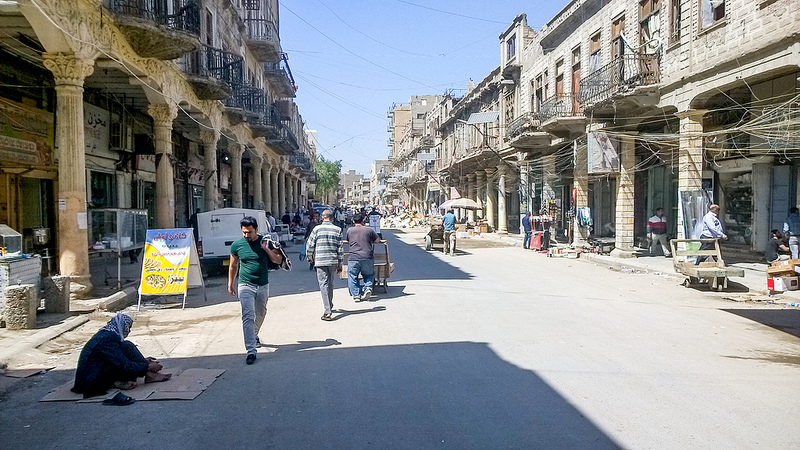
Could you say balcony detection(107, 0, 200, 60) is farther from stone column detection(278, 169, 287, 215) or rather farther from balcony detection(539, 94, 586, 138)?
stone column detection(278, 169, 287, 215)

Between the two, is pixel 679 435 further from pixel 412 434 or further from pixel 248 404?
pixel 248 404

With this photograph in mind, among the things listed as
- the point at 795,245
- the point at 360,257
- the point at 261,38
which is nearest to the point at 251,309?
the point at 360,257

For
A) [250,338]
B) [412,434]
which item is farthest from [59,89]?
[412,434]

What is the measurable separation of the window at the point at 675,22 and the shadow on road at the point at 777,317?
9.67 metres

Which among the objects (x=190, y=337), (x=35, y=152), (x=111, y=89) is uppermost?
(x=111, y=89)

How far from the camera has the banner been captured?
10594 millimetres

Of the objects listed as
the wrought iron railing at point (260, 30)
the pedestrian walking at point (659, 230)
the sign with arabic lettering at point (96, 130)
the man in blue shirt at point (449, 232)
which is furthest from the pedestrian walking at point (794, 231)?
the wrought iron railing at point (260, 30)

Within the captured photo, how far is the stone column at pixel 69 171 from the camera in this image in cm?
1074

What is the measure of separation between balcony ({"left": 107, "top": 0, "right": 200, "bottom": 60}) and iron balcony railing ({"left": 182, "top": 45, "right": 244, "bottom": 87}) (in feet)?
10.9

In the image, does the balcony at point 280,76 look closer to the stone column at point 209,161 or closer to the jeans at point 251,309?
the stone column at point 209,161

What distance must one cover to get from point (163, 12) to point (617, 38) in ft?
50.8

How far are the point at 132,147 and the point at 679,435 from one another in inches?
779

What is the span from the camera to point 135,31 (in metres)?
13.0

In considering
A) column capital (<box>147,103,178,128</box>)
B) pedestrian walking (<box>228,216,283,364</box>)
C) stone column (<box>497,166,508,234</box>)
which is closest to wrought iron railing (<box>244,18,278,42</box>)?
column capital (<box>147,103,178,128</box>)
